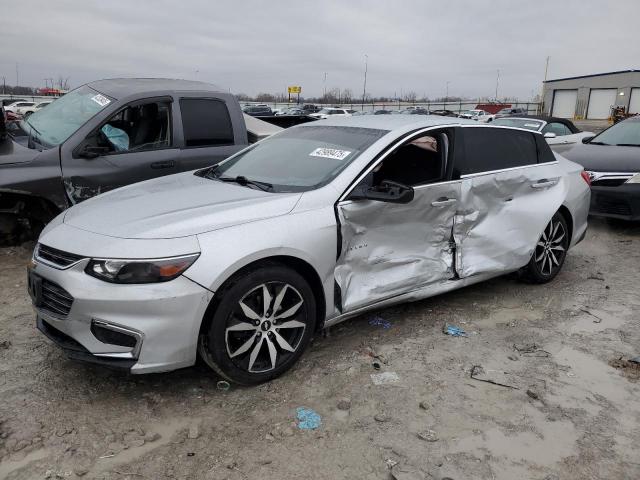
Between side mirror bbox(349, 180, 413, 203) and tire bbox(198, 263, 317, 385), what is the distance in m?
0.71

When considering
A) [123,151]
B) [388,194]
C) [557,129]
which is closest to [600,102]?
[557,129]

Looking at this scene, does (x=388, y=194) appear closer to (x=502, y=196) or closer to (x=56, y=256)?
(x=502, y=196)

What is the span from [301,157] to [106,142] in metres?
2.58

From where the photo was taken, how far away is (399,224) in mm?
3750

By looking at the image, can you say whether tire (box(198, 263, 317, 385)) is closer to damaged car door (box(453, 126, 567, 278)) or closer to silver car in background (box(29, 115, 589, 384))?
silver car in background (box(29, 115, 589, 384))

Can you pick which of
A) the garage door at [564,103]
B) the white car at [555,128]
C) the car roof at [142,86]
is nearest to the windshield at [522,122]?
the white car at [555,128]

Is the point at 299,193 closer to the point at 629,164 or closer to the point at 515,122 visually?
the point at 629,164

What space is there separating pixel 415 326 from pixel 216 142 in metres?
3.16

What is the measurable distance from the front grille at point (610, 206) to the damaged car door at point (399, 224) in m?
4.07

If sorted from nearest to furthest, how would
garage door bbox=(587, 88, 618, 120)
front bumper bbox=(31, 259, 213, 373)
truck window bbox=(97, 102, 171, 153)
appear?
front bumper bbox=(31, 259, 213, 373) → truck window bbox=(97, 102, 171, 153) → garage door bbox=(587, 88, 618, 120)

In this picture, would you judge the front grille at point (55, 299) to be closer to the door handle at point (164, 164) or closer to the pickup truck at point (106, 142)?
the pickup truck at point (106, 142)

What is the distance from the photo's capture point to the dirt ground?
2539 millimetres

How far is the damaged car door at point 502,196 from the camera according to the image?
4199mm

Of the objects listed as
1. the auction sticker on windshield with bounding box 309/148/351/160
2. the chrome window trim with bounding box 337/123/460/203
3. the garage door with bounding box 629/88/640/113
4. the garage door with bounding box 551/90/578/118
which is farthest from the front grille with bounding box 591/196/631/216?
the garage door with bounding box 551/90/578/118
